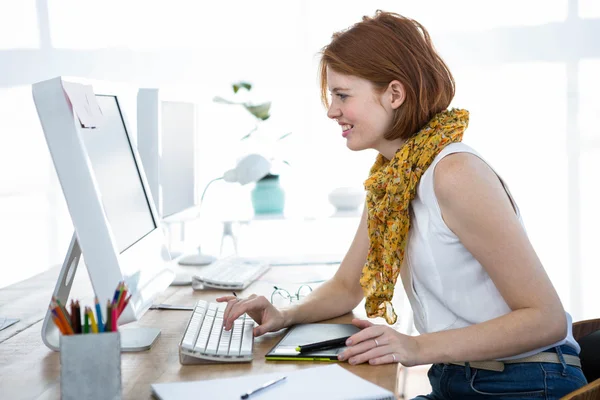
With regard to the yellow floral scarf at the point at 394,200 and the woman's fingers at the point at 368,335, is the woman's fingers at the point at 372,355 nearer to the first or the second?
the woman's fingers at the point at 368,335

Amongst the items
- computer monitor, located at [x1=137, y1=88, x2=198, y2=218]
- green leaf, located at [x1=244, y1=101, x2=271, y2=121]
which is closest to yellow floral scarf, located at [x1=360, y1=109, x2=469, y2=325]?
computer monitor, located at [x1=137, y1=88, x2=198, y2=218]

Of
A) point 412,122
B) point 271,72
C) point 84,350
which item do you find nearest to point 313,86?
point 271,72

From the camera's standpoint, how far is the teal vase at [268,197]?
277 cm

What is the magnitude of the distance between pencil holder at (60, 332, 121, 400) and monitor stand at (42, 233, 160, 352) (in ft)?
1.22

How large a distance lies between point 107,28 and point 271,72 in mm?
907

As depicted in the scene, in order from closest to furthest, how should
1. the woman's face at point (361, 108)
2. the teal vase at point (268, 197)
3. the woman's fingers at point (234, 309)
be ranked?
the woman's fingers at point (234, 309) < the woman's face at point (361, 108) < the teal vase at point (268, 197)

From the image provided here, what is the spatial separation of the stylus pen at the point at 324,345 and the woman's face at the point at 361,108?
400 mm

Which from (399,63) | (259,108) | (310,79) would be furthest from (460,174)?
(310,79)

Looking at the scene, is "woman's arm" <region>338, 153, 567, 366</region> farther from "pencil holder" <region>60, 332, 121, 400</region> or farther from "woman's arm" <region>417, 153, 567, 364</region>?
"pencil holder" <region>60, 332, 121, 400</region>

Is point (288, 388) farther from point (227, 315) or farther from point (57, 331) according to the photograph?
point (57, 331)

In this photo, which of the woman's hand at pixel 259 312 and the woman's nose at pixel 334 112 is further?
the woman's nose at pixel 334 112

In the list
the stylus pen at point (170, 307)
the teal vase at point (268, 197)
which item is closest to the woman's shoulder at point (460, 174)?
the stylus pen at point (170, 307)

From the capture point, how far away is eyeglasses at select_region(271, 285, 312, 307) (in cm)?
157

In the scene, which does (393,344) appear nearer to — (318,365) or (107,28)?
(318,365)
